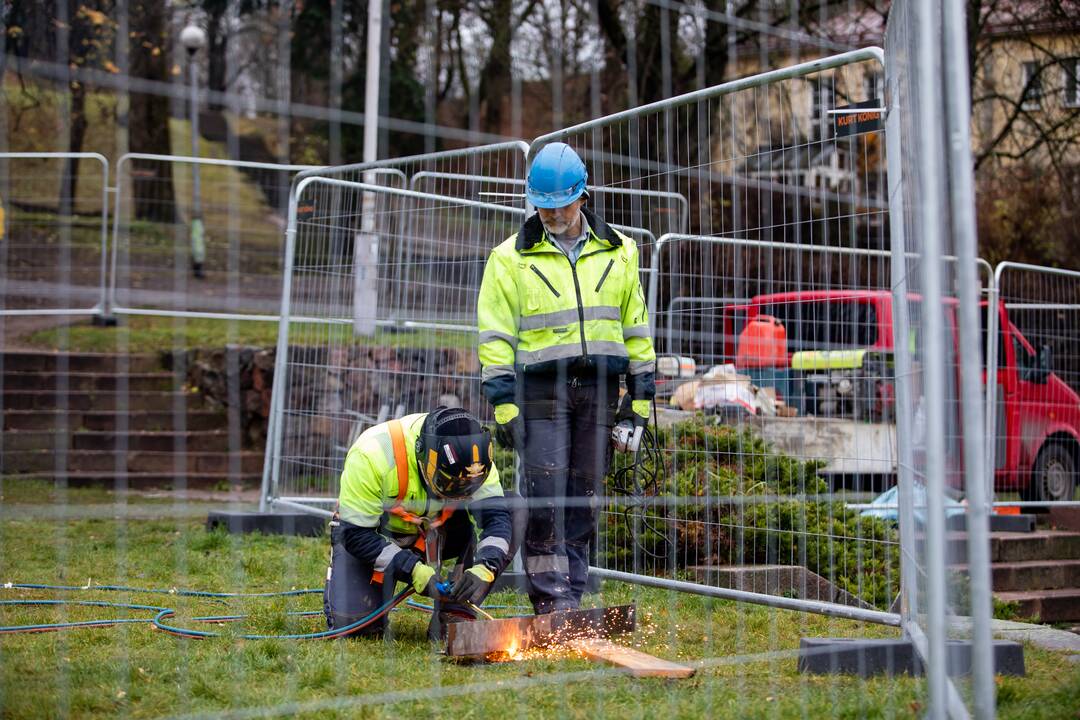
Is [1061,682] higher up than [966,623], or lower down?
lower down

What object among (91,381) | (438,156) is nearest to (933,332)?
→ (438,156)

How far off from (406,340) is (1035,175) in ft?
47.2

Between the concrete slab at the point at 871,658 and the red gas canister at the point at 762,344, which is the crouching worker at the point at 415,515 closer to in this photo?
the concrete slab at the point at 871,658

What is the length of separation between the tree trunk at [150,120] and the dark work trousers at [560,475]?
8406 mm

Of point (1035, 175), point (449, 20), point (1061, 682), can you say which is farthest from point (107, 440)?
point (1035, 175)

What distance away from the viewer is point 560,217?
5430 mm

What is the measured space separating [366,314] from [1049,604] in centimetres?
497

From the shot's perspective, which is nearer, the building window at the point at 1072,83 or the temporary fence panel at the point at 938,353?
the temporary fence panel at the point at 938,353

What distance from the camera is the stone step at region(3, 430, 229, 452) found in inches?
421

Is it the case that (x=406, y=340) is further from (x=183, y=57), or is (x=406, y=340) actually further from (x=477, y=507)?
(x=183, y=57)

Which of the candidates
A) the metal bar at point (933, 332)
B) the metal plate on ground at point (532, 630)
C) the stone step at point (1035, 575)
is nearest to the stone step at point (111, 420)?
the metal plate on ground at point (532, 630)

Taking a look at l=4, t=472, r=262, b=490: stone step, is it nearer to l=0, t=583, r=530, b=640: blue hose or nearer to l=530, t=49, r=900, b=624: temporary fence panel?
l=0, t=583, r=530, b=640: blue hose

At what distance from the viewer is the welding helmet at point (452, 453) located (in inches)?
187

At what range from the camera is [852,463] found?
25.9 feet
